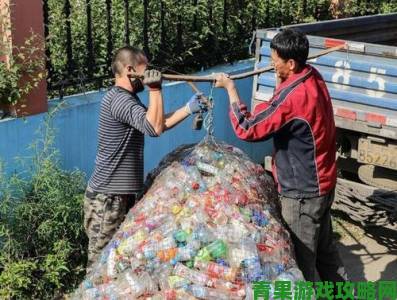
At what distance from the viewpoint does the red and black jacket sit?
378 centimetres

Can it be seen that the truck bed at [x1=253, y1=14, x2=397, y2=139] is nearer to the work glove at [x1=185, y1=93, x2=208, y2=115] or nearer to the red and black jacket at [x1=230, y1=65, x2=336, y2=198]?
the red and black jacket at [x1=230, y1=65, x2=336, y2=198]

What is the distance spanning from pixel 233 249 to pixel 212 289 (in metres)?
0.22

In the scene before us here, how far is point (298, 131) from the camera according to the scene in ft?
12.7

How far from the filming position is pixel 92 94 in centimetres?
543

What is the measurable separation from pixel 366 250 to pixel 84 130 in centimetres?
269

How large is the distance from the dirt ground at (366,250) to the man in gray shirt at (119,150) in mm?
2149

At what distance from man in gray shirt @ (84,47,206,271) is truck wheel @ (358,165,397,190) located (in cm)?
197

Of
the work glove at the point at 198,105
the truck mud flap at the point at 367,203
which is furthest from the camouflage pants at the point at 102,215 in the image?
the truck mud flap at the point at 367,203

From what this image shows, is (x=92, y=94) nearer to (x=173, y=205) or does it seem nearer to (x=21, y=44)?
(x=21, y=44)

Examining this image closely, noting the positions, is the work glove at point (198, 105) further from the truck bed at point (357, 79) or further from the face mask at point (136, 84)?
the truck bed at point (357, 79)

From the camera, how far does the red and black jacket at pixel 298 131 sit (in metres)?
3.78

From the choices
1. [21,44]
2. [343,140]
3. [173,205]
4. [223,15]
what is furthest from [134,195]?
[223,15]

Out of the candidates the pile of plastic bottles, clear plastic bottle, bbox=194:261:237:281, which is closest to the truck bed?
the pile of plastic bottles

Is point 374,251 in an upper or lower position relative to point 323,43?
lower
